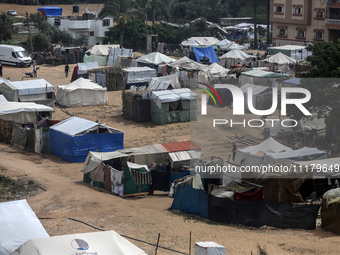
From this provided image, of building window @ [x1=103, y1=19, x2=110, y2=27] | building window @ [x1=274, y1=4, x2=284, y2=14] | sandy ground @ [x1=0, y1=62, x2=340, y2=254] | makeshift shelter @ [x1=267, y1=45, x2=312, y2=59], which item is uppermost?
building window @ [x1=274, y1=4, x2=284, y2=14]

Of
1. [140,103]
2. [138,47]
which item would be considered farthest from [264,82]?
[138,47]

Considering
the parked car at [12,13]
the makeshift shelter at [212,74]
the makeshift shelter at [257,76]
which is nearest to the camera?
the makeshift shelter at [257,76]

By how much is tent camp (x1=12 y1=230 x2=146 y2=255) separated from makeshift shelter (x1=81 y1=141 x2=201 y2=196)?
7.74 meters

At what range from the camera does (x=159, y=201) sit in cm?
1981

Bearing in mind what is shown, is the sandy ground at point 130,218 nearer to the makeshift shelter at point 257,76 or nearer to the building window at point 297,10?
the makeshift shelter at point 257,76

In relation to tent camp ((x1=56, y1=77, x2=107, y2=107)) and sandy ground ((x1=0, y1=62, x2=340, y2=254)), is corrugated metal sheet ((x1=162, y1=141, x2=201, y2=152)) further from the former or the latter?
tent camp ((x1=56, y1=77, x2=107, y2=107))

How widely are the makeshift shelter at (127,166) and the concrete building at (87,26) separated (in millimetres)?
45248

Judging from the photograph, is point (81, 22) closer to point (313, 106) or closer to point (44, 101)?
point (44, 101)

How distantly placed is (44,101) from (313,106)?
1596 centimetres

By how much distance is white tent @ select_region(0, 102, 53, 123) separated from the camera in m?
28.3

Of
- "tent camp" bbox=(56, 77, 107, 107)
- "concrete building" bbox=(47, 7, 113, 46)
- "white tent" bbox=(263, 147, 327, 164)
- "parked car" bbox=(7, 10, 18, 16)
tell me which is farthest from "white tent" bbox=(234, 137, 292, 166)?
"parked car" bbox=(7, 10, 18, 16)

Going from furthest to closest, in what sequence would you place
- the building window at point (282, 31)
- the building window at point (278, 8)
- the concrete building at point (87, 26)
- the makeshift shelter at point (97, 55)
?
the concrete building at point (87, 26) < the building window at point (282, 31) < the building window at point (278, 8) < the makeshift shelter at point (97, 55)

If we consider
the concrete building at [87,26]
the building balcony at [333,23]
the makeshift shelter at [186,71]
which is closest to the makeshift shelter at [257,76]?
the makeshift shelter at [186,71]

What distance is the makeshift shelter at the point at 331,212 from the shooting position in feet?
53.3
